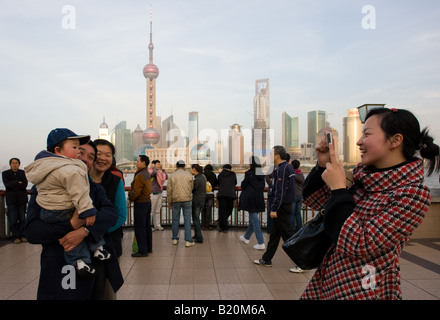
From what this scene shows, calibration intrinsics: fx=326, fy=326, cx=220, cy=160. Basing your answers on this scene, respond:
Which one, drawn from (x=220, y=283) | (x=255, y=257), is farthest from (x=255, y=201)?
(x=220, y=283)

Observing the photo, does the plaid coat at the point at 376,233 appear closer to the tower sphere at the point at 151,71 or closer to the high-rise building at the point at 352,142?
the high-rise building at the point at 352,142

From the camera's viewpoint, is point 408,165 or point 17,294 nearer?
point 408,165

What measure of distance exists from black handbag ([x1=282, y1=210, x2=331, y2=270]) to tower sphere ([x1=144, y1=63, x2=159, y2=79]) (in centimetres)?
19235

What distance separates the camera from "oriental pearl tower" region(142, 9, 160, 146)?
162375mm

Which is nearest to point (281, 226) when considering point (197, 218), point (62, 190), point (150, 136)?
point (197, 218)

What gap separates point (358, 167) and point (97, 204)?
1.61 metres

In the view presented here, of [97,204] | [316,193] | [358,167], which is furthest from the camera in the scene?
[97,204]

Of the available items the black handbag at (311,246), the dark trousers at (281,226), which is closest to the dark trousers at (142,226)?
the dark trousers at (281,226)

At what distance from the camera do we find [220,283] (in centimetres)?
459

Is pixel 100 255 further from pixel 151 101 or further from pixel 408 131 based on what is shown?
pixel 151 101

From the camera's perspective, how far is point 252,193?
6703 mm

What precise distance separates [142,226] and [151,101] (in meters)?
178

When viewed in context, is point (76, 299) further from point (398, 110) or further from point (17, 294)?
point (17, 294)

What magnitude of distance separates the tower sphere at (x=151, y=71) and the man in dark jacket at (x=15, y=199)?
186 metres
